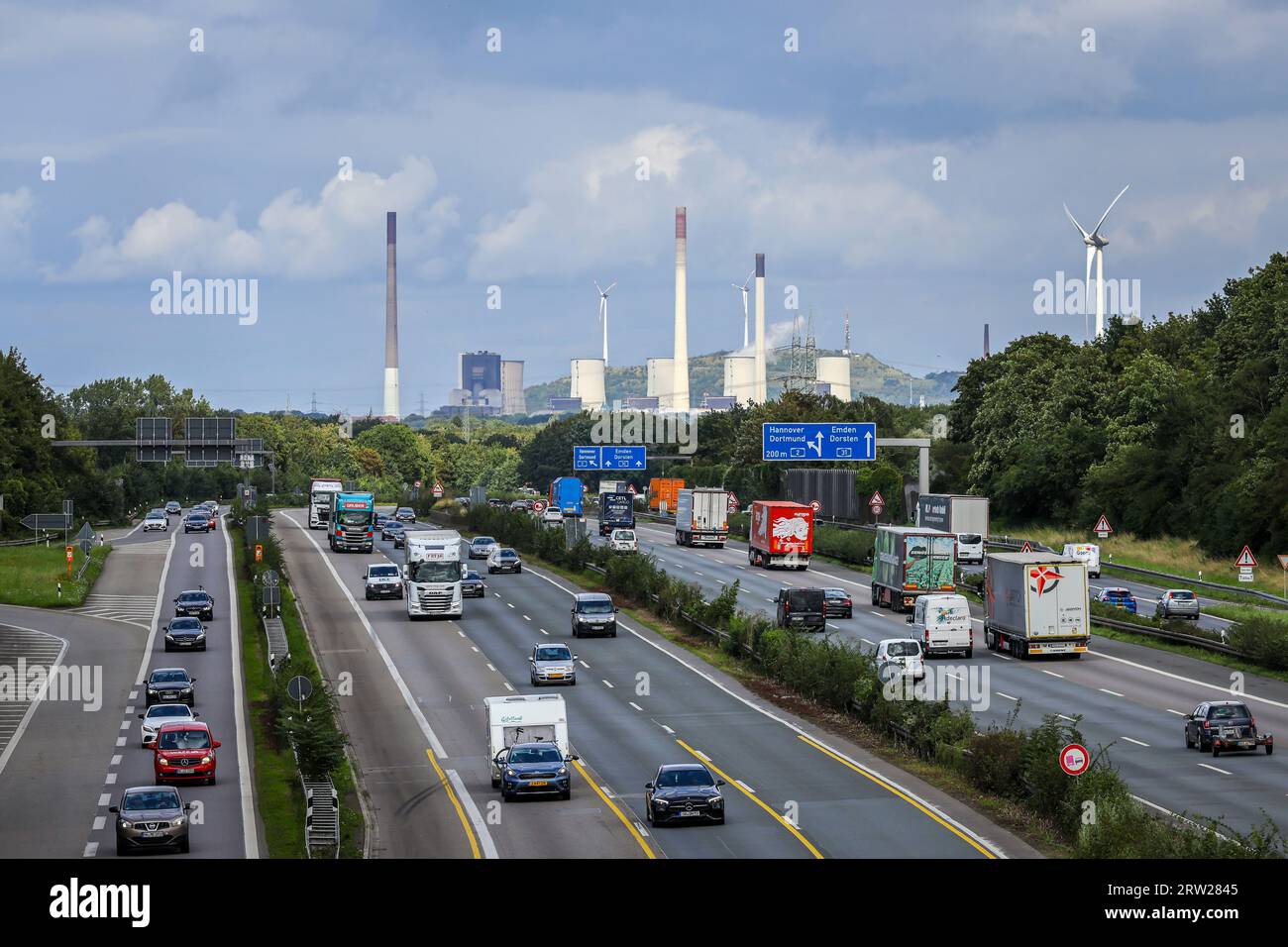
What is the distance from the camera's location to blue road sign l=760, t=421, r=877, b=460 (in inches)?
3819

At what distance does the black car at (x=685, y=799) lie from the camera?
103ft

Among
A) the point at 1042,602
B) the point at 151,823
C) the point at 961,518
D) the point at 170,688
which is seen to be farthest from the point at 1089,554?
the point at 151,823

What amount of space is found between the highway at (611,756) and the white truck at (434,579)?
792 millimetres

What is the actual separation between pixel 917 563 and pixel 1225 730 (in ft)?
104

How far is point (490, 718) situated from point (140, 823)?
33.5 ft

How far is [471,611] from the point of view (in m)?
74.4

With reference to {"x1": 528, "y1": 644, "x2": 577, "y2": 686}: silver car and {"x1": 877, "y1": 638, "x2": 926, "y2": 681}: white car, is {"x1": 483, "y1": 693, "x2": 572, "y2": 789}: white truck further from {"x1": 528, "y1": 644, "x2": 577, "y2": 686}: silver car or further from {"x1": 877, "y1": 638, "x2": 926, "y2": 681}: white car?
{"x1": 528, "y1": 644, "x2": 577, "y2": 686}: silver car

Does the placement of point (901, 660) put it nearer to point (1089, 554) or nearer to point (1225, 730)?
point (1225, 730)

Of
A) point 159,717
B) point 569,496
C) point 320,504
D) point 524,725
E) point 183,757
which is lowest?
point 183,757

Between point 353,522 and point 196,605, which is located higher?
point 353,522

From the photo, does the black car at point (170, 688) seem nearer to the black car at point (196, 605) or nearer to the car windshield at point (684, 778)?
the black car at point (196, 605)

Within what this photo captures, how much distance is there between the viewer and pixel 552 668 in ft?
174
